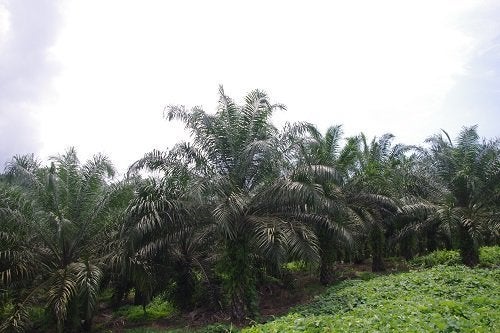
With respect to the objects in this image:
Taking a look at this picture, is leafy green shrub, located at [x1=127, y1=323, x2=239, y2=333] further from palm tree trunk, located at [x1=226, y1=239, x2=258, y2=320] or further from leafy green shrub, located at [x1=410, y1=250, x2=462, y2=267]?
leafy green shrub, located at [x1=410, y1=250, x2=462, y2=267]

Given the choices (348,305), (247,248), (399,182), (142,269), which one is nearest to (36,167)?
(142,269)

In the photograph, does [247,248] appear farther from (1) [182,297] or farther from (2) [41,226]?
(2) [41,226]

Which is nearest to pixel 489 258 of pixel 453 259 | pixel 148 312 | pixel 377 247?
pixel 453 259

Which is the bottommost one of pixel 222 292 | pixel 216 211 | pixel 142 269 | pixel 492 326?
pixel 492 326

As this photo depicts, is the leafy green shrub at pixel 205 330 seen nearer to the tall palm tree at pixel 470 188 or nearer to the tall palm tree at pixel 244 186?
the tall palm tree at pixel 244 186

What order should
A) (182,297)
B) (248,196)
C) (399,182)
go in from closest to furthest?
1. (248,196)
2. (182,297)
3. (399,182)

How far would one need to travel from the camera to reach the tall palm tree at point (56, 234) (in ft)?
36.9

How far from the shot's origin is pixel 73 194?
13320 millimetres

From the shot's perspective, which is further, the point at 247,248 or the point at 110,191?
the point at 110,191

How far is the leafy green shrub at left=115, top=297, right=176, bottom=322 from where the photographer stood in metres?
14.7

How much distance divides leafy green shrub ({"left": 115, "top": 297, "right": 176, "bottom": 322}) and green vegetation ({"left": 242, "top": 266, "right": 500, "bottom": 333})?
216 inches

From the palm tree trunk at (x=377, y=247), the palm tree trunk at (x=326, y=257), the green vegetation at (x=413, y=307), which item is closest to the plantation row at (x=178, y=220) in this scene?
the palm tree trunk at (x=326, y=257)

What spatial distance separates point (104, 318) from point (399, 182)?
13508mm

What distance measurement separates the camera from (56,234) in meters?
12.4
